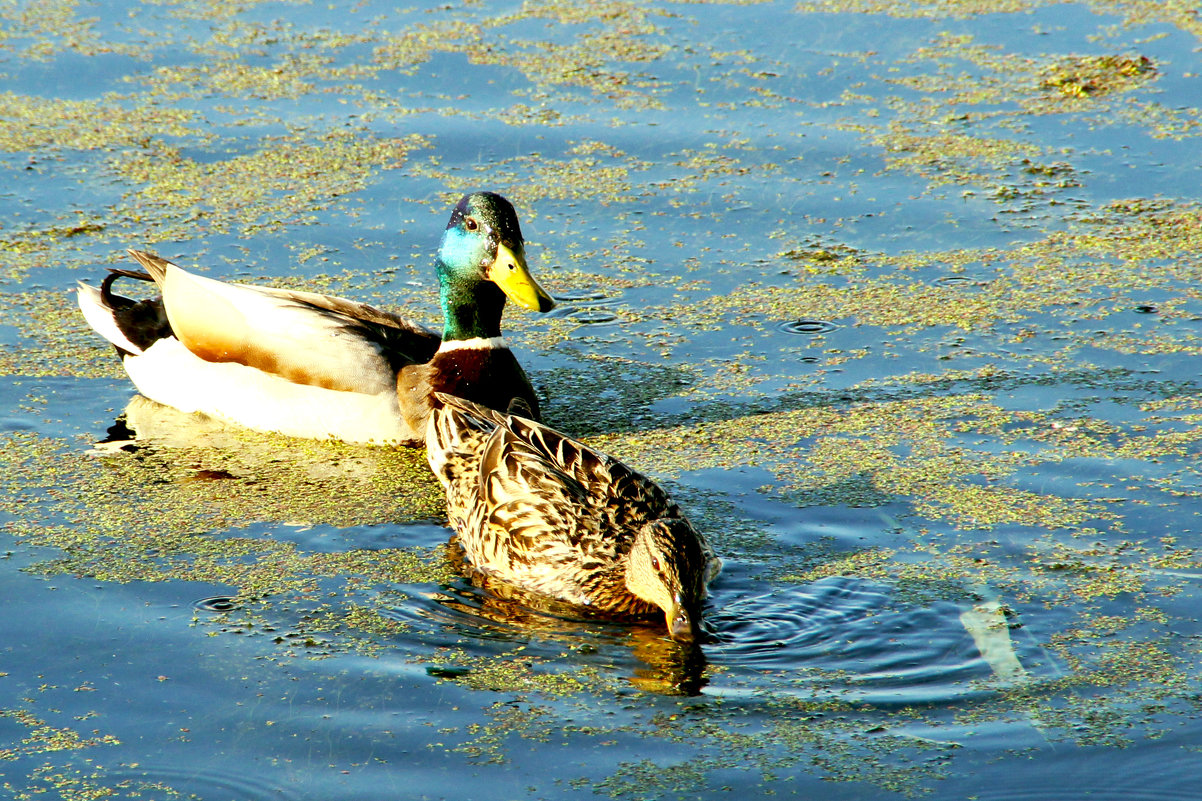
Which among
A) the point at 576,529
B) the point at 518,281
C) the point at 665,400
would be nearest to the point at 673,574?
the point at 576,529

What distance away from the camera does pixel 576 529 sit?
4.56 m

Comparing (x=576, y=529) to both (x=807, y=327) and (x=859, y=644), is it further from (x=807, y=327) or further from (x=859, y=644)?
(x=807, y=327)

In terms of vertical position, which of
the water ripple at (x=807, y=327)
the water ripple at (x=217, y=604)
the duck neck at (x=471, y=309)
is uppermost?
the duck neck at (x=471, y=309)

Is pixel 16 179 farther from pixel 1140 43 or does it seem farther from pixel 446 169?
pixel 1140 43

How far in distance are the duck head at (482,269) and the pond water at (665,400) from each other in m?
0.43

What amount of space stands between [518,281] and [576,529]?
4.67 ft

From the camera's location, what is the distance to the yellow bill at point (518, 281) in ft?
18.6

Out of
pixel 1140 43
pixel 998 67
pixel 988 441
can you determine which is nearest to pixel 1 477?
pixel 988 441

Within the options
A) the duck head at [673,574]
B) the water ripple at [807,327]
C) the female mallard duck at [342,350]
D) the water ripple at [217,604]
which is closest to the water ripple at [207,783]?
the water ripple at [217,604]

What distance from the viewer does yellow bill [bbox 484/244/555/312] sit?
18.6 feet

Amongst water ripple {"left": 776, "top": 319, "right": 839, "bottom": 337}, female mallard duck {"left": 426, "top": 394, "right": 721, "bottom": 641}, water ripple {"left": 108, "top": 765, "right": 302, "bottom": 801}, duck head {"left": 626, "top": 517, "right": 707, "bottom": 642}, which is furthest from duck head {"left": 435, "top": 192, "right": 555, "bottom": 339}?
water ripple {"left": 108, "top": 765, "right": 302, "bottom": 801}

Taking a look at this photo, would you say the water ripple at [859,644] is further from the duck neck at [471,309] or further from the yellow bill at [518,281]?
the duck neck at [471,309]

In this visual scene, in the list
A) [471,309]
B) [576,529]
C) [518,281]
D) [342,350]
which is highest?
[518,281]

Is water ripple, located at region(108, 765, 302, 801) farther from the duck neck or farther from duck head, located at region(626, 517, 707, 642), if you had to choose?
the duck neck
